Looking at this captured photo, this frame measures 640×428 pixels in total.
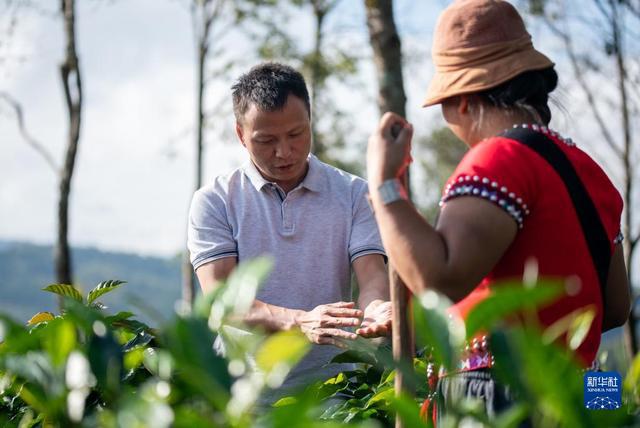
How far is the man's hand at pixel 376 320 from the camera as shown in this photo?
99.3 inches

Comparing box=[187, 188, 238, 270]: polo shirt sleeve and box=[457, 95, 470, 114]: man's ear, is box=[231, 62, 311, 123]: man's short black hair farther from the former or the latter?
box=[457, 95, 470, 114]: man's ear

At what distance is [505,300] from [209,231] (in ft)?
6.74

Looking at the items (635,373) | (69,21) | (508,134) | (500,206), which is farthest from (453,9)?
(69,21)

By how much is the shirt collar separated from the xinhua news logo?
53.5 inches

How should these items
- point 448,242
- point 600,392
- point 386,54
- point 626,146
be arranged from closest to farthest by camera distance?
point 448,242, point 600,392, point 386,54, point 626,146

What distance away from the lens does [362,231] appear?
3.24 m

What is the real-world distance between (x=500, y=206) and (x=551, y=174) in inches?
6.5

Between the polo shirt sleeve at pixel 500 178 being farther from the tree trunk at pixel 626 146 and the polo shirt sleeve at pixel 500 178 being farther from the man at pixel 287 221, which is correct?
the tree trunk at pixel 626 146

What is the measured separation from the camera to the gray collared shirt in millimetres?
3170

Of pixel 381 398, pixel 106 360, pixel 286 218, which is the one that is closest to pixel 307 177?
pixel 286 218

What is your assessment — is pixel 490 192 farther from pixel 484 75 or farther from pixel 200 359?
pixel 200 359

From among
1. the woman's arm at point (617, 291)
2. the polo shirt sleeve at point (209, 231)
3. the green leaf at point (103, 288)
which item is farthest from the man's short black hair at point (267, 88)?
the woman's arm at point (617, 291)

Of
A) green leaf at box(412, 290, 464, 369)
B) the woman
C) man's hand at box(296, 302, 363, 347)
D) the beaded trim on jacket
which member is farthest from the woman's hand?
man's hand at box(296, 302, 363, 347)

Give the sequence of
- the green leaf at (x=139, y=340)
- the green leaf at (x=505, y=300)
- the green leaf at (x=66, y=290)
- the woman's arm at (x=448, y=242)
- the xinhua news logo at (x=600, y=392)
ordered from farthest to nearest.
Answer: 1. the green leaf at (x=66, y=290)
2. the green leaf at (x=139, y=340)
3. the xinhua news logo at (x=600, y=392)
4. the woman's arm at (x=448, y=242)
5. the green leaf at (x=505, y=300)
